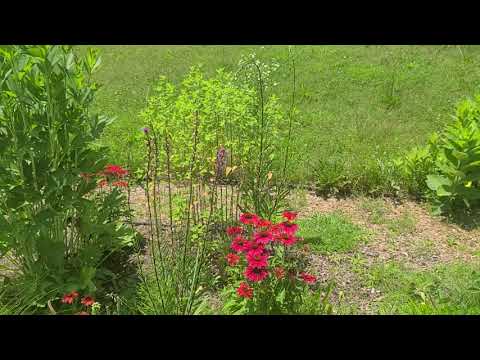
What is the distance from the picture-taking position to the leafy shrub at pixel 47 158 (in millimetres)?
2838

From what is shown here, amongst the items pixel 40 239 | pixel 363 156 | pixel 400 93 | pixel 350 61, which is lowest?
pixel 40 239

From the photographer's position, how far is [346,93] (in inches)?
293

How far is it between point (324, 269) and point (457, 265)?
1044 mm

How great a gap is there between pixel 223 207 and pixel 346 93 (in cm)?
378

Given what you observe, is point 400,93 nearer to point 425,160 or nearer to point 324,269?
point 425,160

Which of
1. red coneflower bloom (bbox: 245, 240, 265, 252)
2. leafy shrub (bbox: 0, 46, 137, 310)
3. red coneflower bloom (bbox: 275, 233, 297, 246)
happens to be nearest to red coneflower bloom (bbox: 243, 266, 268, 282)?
red coneflower bloom (bbox: 245, 240, 265, 252)

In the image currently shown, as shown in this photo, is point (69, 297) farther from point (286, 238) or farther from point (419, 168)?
point (419, 168)

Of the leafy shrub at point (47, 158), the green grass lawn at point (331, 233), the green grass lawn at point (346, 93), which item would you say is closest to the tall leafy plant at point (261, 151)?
the green grass lawn at point (331, 233)

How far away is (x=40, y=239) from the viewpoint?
3123 millimetres

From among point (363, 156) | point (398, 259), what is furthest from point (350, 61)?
point (398, 259)

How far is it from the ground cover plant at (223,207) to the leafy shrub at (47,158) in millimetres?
12

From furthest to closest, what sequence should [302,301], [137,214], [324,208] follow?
[324,208] < [137,214] < [302,301]

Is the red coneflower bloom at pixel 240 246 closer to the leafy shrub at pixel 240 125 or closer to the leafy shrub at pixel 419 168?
the leafy shrub at pixel 240 125

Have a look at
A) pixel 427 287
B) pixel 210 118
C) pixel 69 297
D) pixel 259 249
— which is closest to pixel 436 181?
pixel 427 287
